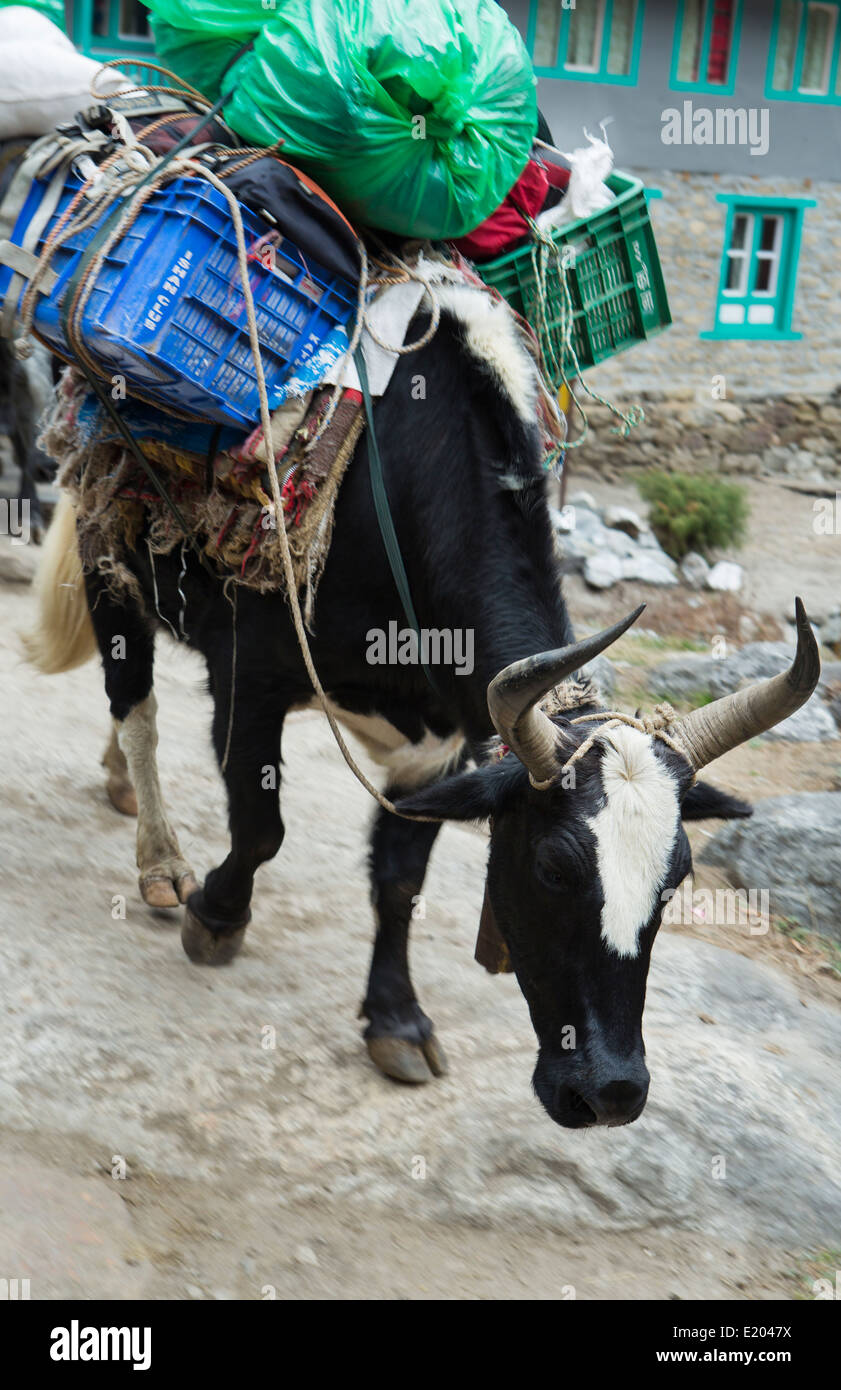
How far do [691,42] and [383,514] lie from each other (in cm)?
1257

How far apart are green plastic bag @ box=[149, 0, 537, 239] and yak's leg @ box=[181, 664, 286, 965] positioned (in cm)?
106

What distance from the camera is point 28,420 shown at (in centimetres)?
697

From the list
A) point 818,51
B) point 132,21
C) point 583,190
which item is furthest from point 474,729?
point 818,51

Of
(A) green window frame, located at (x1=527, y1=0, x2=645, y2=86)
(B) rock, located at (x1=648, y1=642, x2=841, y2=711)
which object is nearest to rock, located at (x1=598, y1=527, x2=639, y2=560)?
(B) rock, located at (x1=648, y1=642, x2=841, y2=711)

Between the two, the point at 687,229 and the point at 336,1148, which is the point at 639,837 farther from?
the point at 687,229

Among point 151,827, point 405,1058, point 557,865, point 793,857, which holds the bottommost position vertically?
point 793,857

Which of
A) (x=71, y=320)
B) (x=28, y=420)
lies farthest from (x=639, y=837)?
(x=28, y=420)

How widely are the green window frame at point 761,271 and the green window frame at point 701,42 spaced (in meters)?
1.28

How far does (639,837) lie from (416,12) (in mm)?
1688

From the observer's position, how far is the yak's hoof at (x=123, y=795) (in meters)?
4.50

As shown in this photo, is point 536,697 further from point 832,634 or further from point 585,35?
point 585,35

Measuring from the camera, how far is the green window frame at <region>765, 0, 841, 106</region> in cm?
1401

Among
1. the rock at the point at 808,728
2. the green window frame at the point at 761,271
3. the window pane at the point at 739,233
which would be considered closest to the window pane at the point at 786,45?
the green window frame at the point at 761,271

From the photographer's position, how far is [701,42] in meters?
13.5
